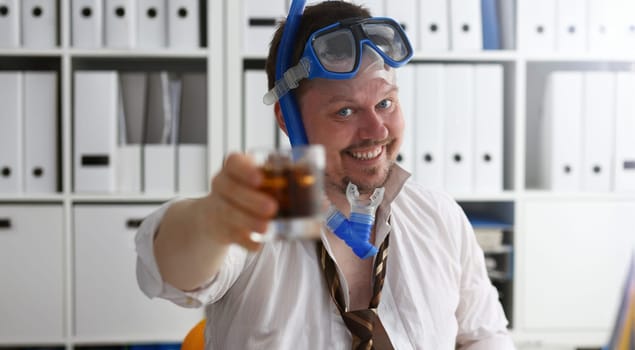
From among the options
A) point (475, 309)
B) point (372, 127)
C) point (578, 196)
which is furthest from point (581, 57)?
point (372, 127)

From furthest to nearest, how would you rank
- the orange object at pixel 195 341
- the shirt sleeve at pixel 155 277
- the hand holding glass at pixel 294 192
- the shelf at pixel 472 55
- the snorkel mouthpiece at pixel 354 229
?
the shelf at pixel 472 55
the orange object at pixel 195 341
the snorkel mouthpiece at pixel 354 229
the shirt sleeve at pixel 155 277
the hand holding glass at pixel 294 192

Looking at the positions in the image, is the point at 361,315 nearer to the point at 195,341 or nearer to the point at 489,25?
the point at 195,341

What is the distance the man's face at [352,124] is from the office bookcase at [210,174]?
1052 millimetres

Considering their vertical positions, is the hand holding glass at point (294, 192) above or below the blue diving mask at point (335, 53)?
below

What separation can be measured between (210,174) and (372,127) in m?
1.15

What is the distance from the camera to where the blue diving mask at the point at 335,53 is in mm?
1115

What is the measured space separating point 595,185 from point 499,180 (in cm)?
35

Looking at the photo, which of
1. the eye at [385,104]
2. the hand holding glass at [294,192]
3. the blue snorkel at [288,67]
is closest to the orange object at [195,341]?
the blue snorkel at [288,67]

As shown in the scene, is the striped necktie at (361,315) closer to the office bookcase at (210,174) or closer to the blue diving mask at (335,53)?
the blue diving mask at (335,53)

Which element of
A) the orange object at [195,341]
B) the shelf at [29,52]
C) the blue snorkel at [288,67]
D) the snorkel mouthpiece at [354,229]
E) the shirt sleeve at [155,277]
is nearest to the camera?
the shirt sleeve at [155,277]

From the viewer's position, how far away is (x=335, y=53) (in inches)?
44.5

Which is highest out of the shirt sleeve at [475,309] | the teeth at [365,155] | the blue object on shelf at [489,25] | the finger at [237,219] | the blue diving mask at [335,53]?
the blue object on shelf at [489,25]

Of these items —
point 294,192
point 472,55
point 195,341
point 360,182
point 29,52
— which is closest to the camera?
point 294,192

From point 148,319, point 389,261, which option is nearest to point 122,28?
point 148,319
